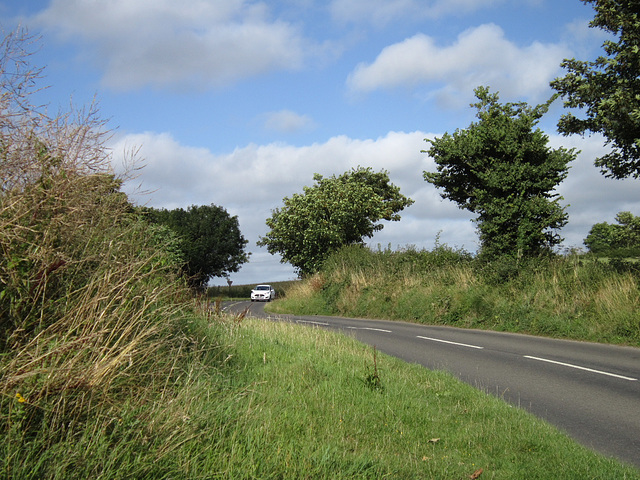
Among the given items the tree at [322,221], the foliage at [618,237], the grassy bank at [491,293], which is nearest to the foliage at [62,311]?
the grassy bank at [491,293]

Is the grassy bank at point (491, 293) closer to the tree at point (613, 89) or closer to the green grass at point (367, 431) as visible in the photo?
the tree at point (613, 89)

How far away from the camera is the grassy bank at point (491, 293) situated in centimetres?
1668

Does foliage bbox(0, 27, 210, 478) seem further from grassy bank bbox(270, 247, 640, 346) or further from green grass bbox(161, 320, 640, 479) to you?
grassy bank bbox(270, 247, 640, 346)

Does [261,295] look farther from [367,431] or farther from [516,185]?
[367,431]

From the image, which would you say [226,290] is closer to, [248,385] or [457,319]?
[457,319]

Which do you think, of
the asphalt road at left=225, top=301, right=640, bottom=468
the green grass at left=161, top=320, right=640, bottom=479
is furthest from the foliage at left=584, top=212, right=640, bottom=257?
the green grass at left=161, top=320, right=640, bottom=479

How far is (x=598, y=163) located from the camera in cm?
2128

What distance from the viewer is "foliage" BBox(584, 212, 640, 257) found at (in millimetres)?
23844

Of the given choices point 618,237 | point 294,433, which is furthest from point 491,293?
point 618,237

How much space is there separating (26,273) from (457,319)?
64.3 feet

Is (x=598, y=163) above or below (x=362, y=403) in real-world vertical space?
above

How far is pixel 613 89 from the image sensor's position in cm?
1930

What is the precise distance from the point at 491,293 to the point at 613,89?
27.9 feet

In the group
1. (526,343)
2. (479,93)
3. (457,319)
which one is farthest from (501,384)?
(479,93)
